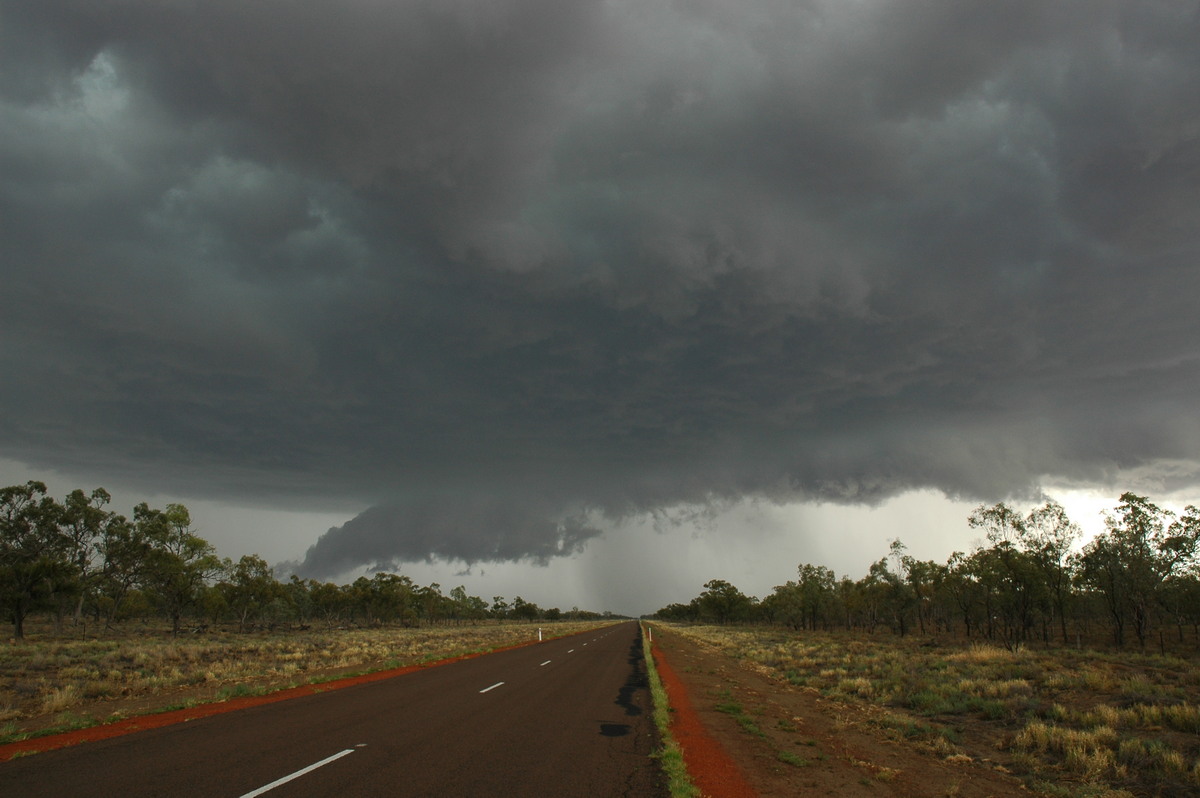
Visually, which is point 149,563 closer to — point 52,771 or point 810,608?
point 52,771

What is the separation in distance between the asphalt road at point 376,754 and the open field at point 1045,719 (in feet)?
25.3

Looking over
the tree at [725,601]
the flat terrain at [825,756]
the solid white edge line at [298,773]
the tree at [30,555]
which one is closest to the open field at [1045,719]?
the flat terrain at [825,756]

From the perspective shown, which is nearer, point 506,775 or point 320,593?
point 506,775

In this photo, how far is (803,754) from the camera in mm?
12172

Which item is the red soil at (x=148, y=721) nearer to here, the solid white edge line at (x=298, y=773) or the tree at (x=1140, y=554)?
→ the solid white edge line at (x=298, y=773)

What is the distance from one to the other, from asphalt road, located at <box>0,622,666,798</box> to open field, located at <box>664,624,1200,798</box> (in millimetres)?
7708

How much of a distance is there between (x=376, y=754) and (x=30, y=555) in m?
74.1

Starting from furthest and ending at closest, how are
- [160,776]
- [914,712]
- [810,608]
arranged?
[810,608] → [914,712] → [160,776]

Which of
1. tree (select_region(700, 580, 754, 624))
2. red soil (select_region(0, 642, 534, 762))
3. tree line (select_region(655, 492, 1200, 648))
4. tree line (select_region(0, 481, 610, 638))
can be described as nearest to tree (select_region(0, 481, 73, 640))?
tree line (select_region(0, 481, 610, 638))

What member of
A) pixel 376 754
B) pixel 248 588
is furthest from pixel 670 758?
pixel 248 588

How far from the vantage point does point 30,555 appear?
59.2 metres

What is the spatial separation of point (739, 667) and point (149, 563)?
2526 inches

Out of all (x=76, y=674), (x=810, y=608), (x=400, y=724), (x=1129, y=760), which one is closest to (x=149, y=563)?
(x=76, y=674)

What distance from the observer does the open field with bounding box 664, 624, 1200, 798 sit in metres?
11.2
